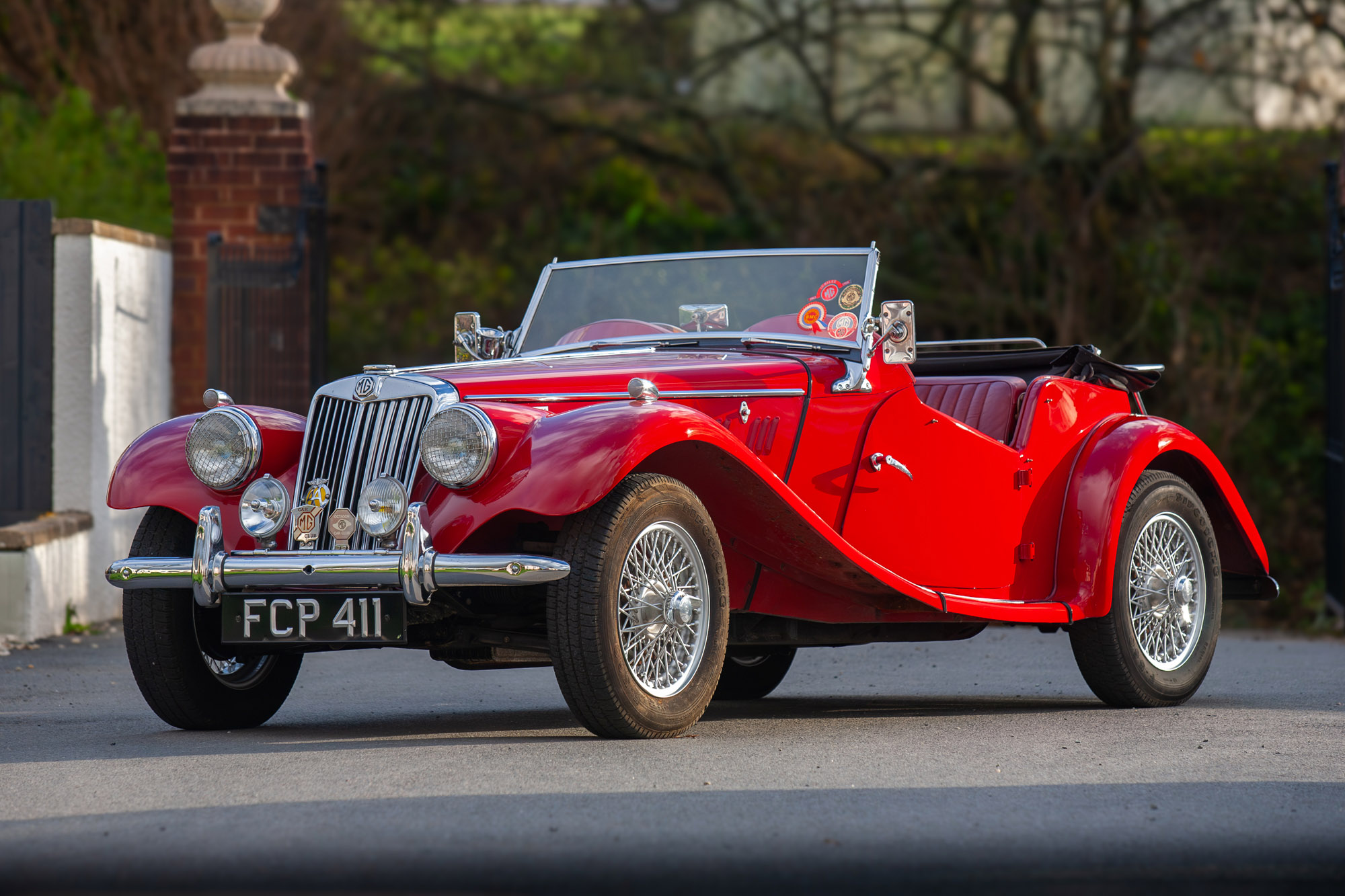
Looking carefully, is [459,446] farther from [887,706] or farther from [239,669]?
[887,706]

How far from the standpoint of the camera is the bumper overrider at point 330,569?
4.66m

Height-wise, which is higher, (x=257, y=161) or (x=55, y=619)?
(x=257, y=161)

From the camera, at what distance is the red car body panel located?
4.88 m

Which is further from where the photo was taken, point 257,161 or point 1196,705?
point 257,161

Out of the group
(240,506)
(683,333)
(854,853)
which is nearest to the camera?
(854,853)

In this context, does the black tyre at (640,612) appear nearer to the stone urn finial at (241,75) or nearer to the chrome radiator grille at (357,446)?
the chrome radiator grille at (357,446)

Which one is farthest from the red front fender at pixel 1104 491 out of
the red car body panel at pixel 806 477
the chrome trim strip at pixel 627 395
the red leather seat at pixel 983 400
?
the chrome trim strip at pixel 627 395

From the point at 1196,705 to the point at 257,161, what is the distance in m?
6.74

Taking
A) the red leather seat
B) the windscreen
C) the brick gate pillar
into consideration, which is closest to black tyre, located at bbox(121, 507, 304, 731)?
the windscreen

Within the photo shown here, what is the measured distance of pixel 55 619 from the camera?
28.5 ft

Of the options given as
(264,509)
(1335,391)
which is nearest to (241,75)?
(264,509)

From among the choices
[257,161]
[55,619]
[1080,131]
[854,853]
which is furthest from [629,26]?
[854,853]

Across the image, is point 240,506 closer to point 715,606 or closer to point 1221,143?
point 715,606

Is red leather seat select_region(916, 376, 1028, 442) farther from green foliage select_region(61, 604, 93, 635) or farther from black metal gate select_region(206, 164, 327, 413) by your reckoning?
black metal gate select_region(206, 164, 327, 413)
